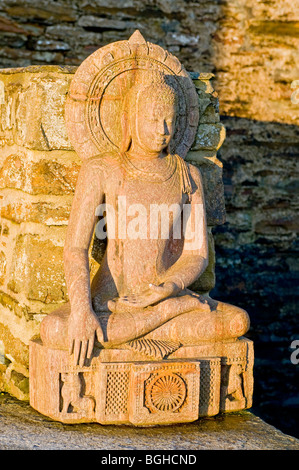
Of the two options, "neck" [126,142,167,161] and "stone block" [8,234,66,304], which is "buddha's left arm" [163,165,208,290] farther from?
"stone block" [8,234,66,304]

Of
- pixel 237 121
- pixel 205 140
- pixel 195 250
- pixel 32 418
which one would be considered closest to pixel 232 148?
pixel 237 121

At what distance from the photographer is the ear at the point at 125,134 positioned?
3.26 meters

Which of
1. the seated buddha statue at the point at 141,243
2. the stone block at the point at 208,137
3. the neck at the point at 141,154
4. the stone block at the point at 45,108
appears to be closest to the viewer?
the seated buddha statue at the point at 141,243

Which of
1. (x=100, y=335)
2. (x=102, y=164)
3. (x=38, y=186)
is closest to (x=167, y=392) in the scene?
(x=100, y=335)

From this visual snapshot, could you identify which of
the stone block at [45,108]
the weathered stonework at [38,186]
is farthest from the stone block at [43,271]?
the stone block at [45,108]

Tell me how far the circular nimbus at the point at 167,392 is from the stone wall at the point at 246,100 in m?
2.61

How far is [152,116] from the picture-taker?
314 centimetres

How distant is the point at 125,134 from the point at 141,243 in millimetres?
467

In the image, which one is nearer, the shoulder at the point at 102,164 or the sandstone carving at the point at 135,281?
the sandstone carving at the point at 135,281

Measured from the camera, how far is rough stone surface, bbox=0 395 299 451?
9.44 feet

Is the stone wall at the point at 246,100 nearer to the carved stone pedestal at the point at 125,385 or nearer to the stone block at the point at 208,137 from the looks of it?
the stone block at the point at 208,137
